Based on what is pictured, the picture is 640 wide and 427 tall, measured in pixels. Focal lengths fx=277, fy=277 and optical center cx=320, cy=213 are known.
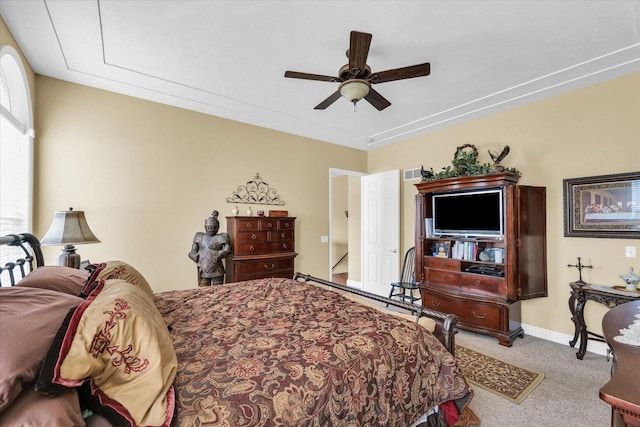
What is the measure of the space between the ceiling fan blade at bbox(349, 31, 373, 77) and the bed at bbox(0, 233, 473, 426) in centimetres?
188

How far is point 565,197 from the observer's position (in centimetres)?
323

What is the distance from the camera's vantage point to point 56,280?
58.2 inches

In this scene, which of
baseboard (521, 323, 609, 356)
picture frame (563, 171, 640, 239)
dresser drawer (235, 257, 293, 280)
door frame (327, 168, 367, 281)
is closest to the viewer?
picture frame (563, 171, 640, 239)

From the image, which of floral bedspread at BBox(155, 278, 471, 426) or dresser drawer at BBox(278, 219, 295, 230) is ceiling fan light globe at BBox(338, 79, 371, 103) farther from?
dresser drawer at BBox(278, 219, 295, 230)

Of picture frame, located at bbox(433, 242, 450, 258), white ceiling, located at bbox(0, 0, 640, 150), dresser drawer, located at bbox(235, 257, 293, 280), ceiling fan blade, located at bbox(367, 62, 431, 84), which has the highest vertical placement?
white ceiling, located at bbox(0, 0, 640, 150)

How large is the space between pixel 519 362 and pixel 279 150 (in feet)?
13.6

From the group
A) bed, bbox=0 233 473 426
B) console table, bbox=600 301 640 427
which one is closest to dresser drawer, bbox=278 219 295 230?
bed, bbox=0 233 473 426

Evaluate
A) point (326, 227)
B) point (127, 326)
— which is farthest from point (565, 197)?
point (127, 326)

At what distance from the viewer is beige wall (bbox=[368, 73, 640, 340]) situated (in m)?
2.87

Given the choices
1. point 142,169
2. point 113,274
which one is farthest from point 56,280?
point 142,169

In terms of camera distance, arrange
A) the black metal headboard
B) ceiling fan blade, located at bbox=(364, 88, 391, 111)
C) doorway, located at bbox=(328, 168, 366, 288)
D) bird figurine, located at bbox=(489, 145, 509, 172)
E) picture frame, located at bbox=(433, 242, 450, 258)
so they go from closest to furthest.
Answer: the black metal headboard
ceiling fan blade, located at bbox=(364, 88, 391, 111)
bird figurine, located at bbox=(489, 145, 509, 172)
picture frame, located at bbox=(433, 242, 450, 258)
doorway, located at bbox=(328, 168, 366, 288)

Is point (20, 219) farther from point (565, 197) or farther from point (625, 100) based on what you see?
point (625, 100)

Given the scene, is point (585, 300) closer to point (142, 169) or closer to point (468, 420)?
point (468, 420)

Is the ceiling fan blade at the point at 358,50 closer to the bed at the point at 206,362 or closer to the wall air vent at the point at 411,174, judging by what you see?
the bed at the point at 206,362
